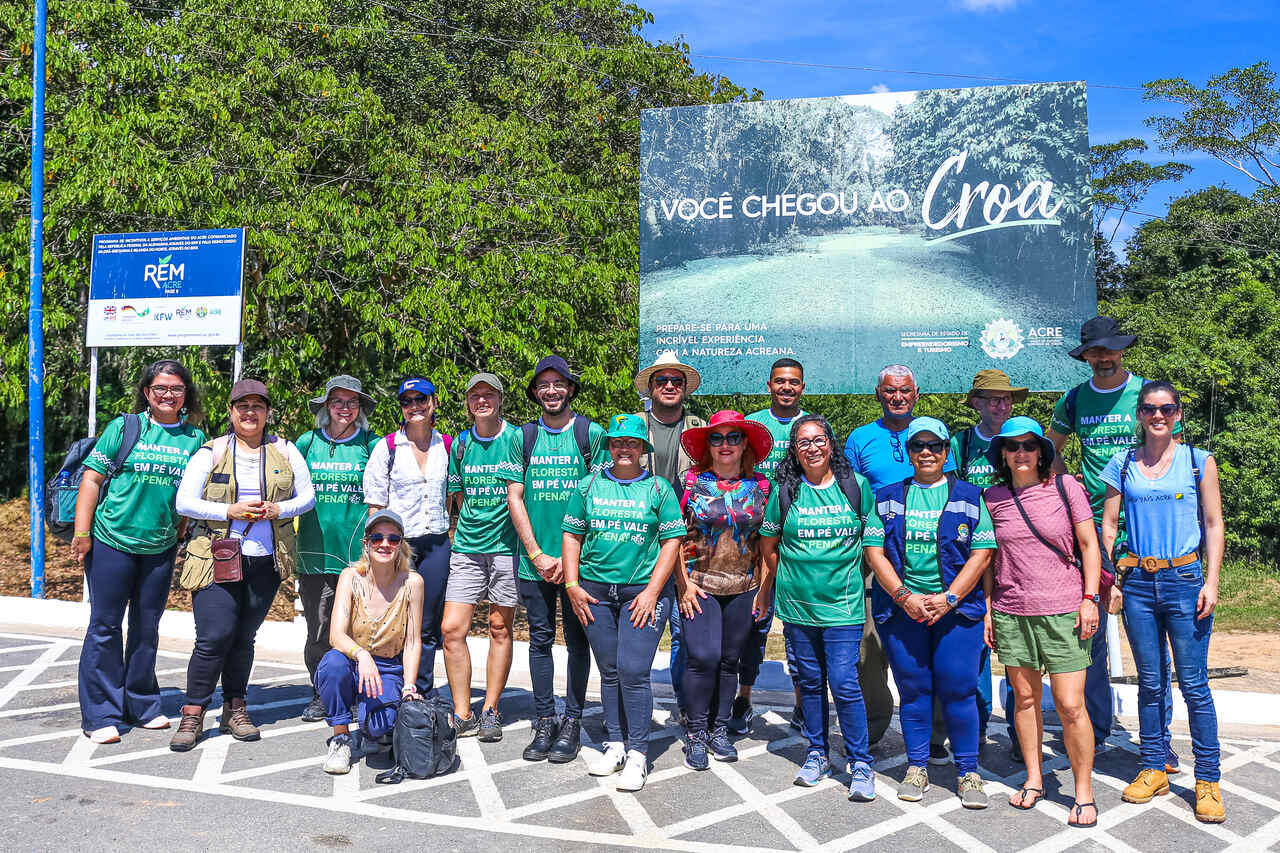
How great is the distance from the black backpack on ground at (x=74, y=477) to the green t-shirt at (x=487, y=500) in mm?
1762

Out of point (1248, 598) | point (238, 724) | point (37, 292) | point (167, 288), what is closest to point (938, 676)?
point (238, 724)

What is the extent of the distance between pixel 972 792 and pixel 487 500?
2.76 metres

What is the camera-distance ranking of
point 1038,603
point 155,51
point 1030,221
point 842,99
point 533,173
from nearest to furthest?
point 1038,603
point 1030,221
point 842,99
point 155,51
point 533,173

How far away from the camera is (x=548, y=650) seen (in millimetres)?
5340

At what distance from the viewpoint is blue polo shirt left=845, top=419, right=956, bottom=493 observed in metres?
5.21

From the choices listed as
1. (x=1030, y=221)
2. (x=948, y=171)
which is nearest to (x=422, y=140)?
(x=948, y=171)

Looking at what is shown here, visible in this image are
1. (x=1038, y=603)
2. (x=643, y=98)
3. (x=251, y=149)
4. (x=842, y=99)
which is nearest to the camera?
(x=1038, y=603)

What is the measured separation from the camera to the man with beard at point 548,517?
523 cm

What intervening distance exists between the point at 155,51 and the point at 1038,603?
39.7ft

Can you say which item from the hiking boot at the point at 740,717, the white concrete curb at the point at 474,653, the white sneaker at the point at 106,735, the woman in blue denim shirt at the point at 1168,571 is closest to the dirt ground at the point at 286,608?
the white concrete curb at the point at 474,653

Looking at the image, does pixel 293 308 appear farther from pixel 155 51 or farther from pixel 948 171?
pixel 948 171

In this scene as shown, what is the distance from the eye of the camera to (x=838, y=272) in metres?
9.22

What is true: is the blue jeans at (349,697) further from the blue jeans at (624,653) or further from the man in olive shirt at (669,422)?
the man in olive shirt at (669,422)

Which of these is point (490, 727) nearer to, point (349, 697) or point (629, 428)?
point (349, 697)
